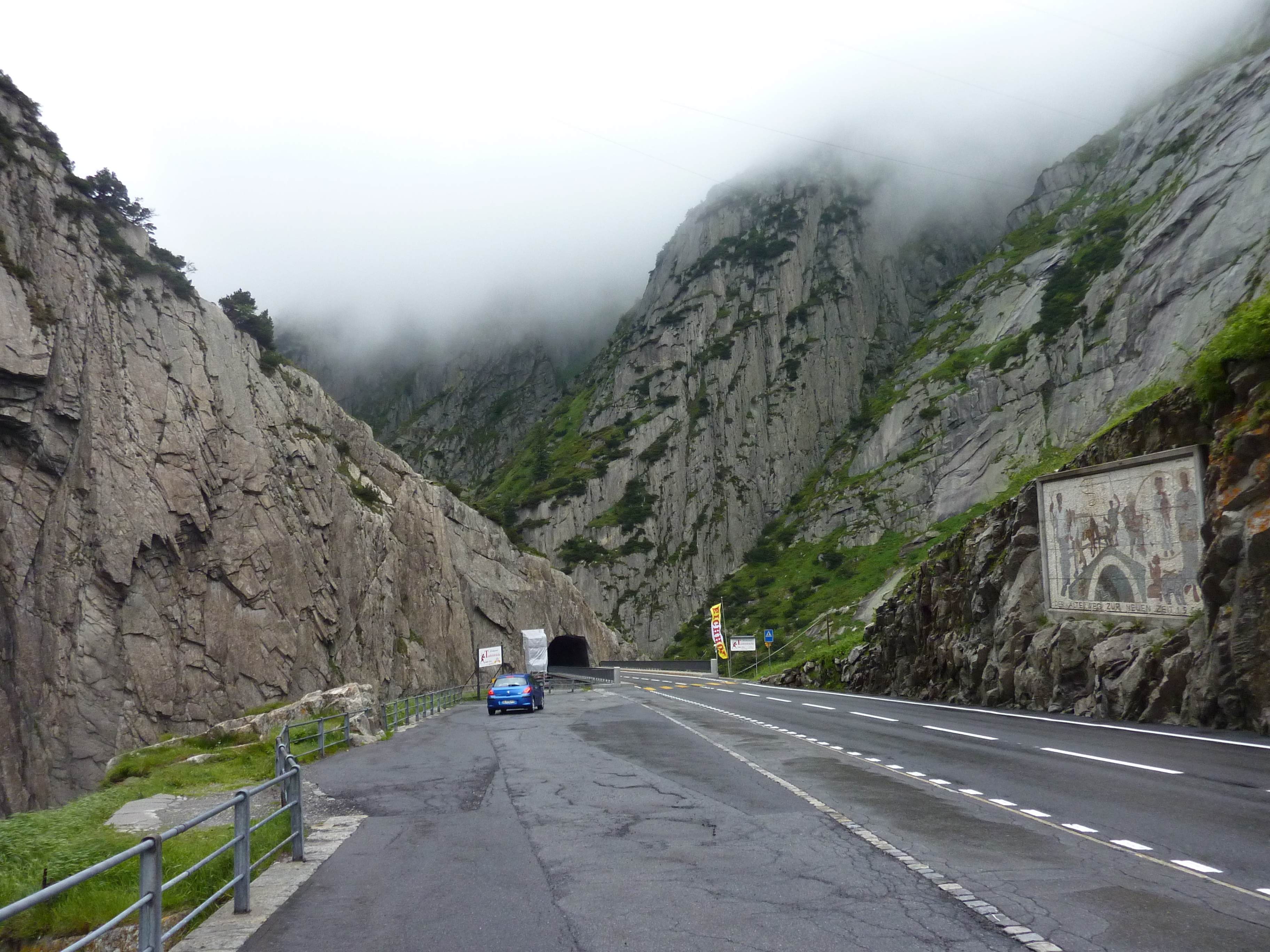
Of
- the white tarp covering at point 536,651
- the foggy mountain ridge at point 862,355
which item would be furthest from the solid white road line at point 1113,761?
the foggy mountain ridge at point 862,355

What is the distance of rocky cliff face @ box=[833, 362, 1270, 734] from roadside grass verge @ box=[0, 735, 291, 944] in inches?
598

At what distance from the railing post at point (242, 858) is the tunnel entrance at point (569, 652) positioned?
68.6 meters

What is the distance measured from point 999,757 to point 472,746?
11095 mm

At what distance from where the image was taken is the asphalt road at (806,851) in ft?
17.8

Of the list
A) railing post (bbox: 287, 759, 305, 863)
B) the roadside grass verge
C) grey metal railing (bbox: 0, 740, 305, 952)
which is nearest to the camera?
grey metal railing (bbox: 0, 740, 305, 952)

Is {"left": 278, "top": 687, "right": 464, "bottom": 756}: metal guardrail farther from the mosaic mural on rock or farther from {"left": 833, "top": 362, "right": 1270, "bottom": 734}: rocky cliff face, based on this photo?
the mosaic mural on rock

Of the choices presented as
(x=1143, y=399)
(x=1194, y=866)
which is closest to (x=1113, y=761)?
(x=1194, y=866)

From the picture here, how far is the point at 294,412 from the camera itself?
57.3 meters

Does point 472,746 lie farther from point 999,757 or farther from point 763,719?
point 999,757

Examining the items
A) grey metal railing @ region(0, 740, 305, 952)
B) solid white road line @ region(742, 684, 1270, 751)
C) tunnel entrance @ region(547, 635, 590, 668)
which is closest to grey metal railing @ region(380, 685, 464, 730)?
solid white road line @ region(742, 684, 1270, 751)

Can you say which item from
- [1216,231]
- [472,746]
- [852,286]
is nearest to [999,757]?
[472,746]

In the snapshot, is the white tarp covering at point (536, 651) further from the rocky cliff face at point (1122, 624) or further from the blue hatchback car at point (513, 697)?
the rocky cliff face at point (1122, 624)

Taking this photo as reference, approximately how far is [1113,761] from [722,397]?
328ft

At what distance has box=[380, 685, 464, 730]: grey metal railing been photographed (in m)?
24.1
